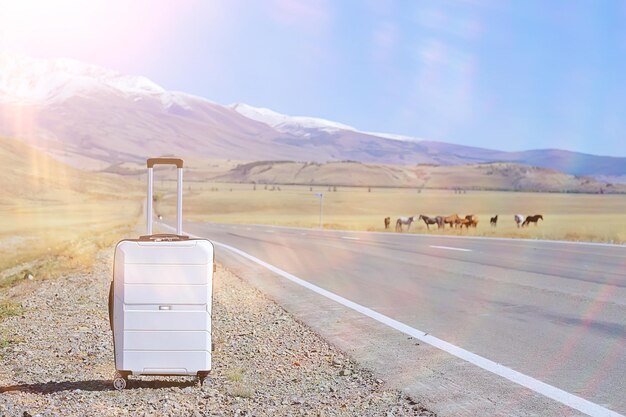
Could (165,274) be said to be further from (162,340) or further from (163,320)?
(162,340)

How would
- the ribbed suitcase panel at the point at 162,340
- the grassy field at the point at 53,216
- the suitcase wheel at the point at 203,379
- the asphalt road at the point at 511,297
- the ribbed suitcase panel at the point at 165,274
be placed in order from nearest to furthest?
the ribbed suitcase panel at the point at 165,274 < the ribbed suitcase panel at the point at 162,340 < the suitcase wheel at the point at 203,379 < the asphalt road at the point at 511,297 < the grassy field at the point at 53,216

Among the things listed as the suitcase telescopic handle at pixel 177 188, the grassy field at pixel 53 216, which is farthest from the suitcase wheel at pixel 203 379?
the grassy field at pixel 53 216

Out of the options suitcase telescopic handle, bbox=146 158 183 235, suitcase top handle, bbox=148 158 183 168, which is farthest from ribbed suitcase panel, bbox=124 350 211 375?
suitcase top handle, bbox=148 158 183 168

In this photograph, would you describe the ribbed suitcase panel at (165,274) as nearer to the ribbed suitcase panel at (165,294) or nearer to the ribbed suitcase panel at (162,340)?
the ribbed suitcase panel at (165,294)

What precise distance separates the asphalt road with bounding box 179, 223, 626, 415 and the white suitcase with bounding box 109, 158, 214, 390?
10.4 feet

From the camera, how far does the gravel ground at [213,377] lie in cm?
646

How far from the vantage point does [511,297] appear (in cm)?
1337

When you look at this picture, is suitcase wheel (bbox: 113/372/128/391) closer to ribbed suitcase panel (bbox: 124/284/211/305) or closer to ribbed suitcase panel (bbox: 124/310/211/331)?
ribbed suitcase panel (bbox: 124/310/211/331)

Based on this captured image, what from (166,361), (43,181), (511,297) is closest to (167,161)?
(166,361)

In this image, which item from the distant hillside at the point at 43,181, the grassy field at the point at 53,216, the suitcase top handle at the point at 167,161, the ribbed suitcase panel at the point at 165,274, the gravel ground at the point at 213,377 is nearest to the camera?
the gravel ground at the point at 213,377

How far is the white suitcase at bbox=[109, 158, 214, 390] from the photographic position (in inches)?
259

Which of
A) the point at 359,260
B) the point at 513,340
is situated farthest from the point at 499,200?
the point at 513,340

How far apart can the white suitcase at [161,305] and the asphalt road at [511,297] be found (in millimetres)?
3164

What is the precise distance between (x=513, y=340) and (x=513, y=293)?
15.2 feet
